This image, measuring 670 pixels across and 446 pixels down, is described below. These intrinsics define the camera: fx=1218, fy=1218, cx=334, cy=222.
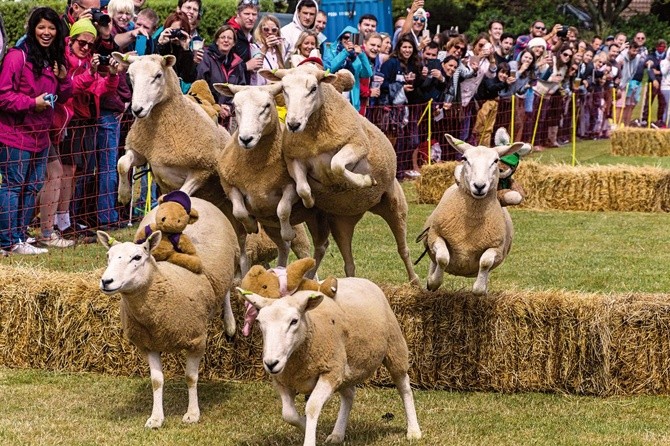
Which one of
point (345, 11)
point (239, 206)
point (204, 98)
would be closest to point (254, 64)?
point (204, 98)

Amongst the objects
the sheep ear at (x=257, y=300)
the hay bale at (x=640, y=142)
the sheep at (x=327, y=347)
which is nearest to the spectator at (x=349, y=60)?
the sheep at (x=327, y=347)

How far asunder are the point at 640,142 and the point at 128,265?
2067 cm

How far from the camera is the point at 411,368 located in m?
9.23

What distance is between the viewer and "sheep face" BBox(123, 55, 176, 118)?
27.8ft

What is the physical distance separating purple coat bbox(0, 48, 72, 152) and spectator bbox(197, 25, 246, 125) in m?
1.70

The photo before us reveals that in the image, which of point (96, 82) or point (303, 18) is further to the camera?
point (303, 18)

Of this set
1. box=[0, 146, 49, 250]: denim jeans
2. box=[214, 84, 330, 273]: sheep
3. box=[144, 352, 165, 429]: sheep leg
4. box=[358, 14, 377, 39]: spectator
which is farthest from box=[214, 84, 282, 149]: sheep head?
box=[358, 14, 377, 39]: spectator

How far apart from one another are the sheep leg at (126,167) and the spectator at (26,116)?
3.11 meters

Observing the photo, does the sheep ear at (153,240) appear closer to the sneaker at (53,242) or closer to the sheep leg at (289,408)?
the sheep leg at (289,408)

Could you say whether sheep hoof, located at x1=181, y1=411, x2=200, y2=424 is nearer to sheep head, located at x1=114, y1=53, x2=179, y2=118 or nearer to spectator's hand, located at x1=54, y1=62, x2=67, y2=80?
sheep head, located at x1=114, y1=53, x2=179, y2=118

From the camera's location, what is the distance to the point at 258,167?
27.9 feet

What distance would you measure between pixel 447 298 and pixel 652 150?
60.7 ft

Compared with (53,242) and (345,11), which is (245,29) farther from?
(345,11)

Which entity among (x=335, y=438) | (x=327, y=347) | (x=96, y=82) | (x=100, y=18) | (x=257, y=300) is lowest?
(x=335, y=438)
